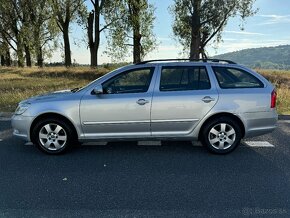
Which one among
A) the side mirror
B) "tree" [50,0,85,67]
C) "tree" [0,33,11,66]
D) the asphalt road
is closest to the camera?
the asphalt road

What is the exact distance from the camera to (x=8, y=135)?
657cm

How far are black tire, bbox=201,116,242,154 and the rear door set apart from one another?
27 cm

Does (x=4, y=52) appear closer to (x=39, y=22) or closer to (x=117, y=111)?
(x=39, y=22)

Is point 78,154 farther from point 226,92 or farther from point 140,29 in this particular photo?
point 140,29

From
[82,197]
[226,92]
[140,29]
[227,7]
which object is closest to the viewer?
[82,197]

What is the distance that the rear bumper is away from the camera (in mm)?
5156

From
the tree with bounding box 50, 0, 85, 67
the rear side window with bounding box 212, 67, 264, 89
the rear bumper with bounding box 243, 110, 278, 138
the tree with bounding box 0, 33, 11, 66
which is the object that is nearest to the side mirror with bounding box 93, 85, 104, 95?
the rear side window with bounding box 212, 67, 264, 89

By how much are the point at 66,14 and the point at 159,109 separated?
971 inches

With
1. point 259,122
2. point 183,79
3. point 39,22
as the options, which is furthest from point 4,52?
point 259,122

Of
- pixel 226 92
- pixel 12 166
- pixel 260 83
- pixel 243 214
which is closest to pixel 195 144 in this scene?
pixel 226 92

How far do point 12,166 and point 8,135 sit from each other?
80.7 inches

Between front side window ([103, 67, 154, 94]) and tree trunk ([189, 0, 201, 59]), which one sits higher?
tree trunk ([189, 0, 201, 59])

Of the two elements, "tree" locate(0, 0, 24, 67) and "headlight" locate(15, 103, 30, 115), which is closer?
"headlight" locate(15, 103, 30, 115)

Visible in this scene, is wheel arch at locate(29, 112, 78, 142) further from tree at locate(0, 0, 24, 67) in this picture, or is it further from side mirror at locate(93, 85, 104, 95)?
tree at locate(0, 0, 24, 67)
